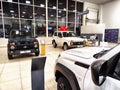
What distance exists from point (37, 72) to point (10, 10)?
37.5 feet

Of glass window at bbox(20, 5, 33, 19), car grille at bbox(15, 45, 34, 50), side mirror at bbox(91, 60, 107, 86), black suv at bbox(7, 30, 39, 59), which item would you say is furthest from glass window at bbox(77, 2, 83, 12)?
side mirror at bbox(91, 60, 107, 86)

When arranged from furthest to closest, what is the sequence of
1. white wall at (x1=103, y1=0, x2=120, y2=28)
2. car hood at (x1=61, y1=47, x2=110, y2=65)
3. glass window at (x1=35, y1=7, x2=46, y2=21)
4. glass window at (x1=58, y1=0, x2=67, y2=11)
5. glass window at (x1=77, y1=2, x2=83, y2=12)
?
glass window at (x1=77, y1=2, x2=83, y2=12) < white wall at (x1=103, y1=0, x2=120, y2=28) < glass window at (x1=58, y1=0, x2=67, y2=11) < glass window at (x1=35, y1=7, x2=46, y2=21) < car hood at (x1=61, y1=47, x2=110, y2=65)

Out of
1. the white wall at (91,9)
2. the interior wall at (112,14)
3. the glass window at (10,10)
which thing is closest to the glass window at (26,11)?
the glass window at (10,10)

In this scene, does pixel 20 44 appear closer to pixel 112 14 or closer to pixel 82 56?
pixel 82 56

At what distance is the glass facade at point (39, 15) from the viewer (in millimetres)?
11086

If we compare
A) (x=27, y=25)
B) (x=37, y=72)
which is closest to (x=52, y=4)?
(x=27, y=25)

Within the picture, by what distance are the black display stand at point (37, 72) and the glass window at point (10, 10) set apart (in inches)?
436

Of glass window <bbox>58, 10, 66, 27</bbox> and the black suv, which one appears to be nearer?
the black suv

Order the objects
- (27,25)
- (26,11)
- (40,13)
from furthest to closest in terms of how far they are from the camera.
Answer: (40,13) < (27,25) < (26,11)

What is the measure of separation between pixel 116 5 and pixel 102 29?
4058 millimetres

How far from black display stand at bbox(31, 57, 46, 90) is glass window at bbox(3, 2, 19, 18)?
11.1m

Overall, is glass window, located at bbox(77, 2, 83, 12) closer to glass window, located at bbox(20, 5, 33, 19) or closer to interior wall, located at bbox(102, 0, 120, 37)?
interior wall, located at bbox(102, 0, 120, 37)

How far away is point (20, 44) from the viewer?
571cm

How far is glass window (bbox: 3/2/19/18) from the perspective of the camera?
36.0 feet
